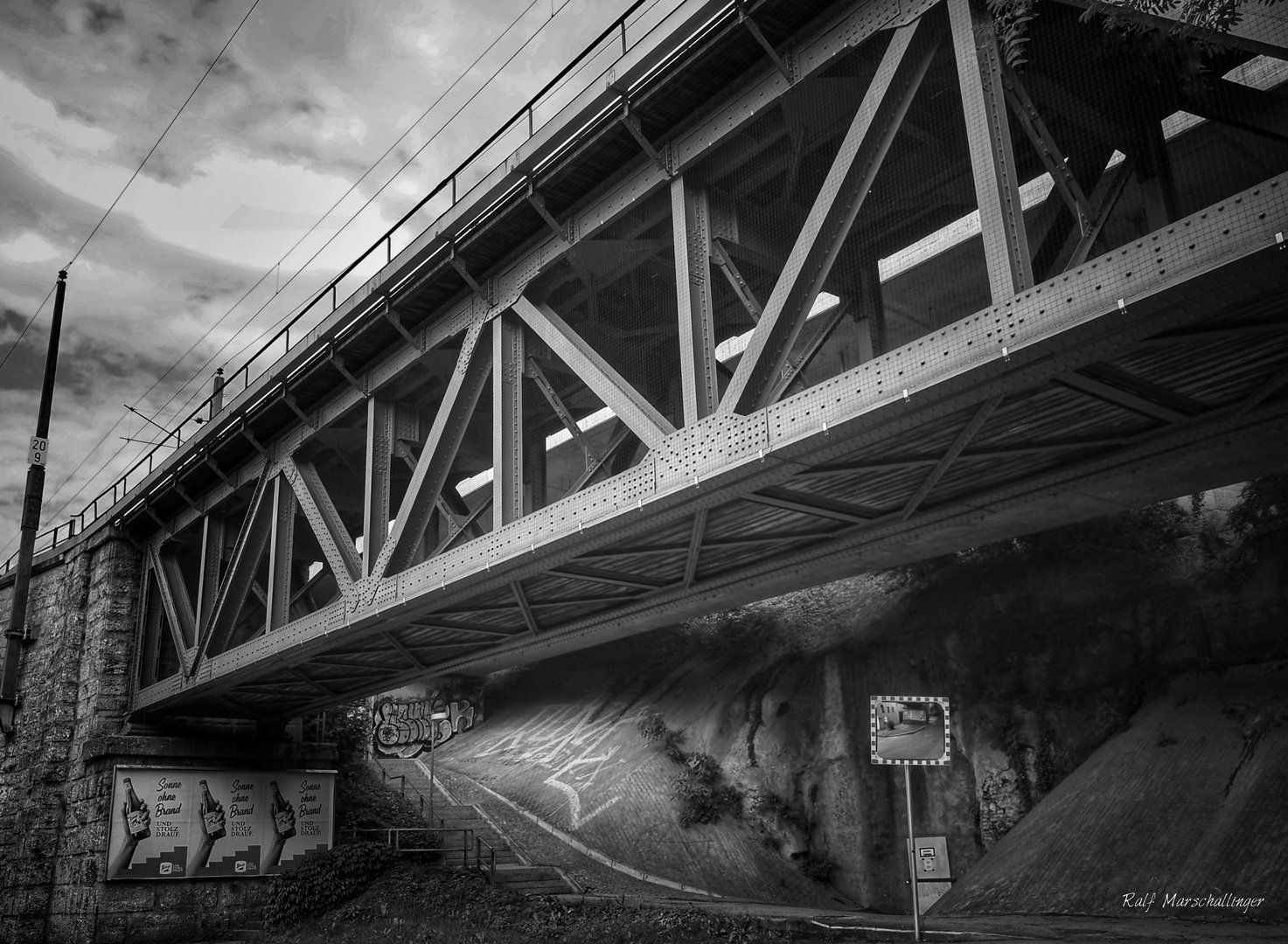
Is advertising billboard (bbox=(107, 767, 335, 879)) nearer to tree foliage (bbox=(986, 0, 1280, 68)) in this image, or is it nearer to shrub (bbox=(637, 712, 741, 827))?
shrub (bbox=(637, 712, 741, 827))

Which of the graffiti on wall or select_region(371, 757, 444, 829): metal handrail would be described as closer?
select_region(371, 757, 444, 829): metal handrail

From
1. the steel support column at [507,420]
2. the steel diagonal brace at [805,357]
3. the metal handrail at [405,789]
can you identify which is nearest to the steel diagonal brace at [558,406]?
the steel support column at [507,420]

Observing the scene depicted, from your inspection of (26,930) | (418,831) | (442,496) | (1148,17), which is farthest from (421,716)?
(1148,17)

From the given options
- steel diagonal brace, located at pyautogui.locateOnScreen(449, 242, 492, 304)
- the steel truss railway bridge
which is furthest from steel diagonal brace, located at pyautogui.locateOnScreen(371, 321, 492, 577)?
steel diagonal brace, located at pyautogui.locateOnScreen(449, 242, 492, 304)

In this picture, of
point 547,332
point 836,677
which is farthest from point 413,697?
point 547,332

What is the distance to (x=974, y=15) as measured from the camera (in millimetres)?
9773

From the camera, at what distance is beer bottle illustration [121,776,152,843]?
25766 millimetres

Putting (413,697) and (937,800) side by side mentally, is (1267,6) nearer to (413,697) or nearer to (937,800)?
(937,800)

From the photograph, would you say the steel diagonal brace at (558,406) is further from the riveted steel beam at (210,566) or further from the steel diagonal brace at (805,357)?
the riveted steel beam at (210,566)

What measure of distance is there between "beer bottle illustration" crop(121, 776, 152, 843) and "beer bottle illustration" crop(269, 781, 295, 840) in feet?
10.8

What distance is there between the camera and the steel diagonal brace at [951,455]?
10.3 metres

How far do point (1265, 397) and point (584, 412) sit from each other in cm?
1234

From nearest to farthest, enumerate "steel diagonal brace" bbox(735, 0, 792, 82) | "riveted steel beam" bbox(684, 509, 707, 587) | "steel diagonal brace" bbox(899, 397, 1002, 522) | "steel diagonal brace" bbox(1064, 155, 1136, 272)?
"steel diagonal brace" bbox(1064, 155, 1136, 272)
"steel diagonal brace" bbox(899, 397, 1002, 522)
"steel diagonal brace" bbox(735, 0, 792, 82)
"riveted steel beam" bbox(684, 509, 707, 587)

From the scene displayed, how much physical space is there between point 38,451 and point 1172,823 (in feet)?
92.0
